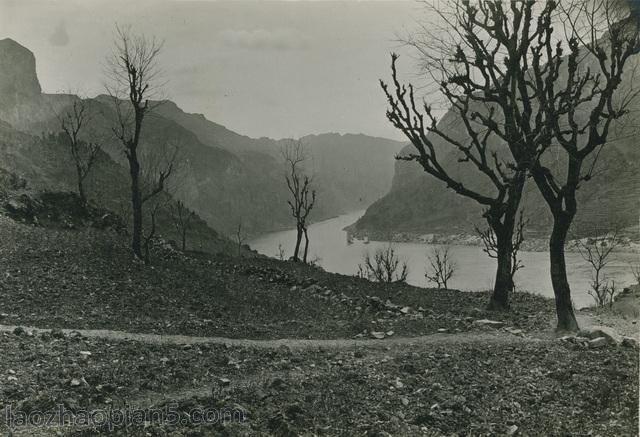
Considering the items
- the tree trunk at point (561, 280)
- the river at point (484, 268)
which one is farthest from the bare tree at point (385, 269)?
the tree trunk at point (561, 280)

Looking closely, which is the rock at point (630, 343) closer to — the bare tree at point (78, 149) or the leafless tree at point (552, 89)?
the leafless tree at point (552, 89)

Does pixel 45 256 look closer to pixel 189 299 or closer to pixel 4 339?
pixel 189 299

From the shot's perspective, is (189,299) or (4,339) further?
(189,299)

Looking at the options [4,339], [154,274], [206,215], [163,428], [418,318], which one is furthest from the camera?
[206,215]

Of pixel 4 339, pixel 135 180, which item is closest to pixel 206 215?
pixel 135 180

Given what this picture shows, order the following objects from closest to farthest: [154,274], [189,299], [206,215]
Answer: [189,299], [154,274], [206,215]

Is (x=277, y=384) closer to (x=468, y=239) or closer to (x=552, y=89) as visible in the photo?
(x=552, y=89)

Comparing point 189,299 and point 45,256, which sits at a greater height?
point 45,256
